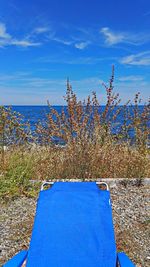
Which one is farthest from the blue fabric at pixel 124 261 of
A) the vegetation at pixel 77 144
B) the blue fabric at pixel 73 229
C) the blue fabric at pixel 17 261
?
the vegetation at pixel 77 144

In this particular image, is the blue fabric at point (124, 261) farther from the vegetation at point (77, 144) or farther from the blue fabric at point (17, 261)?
the vegetation at point (77, 144)

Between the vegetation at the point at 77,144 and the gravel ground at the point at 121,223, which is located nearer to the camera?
the gravel ground at the point at 121,223

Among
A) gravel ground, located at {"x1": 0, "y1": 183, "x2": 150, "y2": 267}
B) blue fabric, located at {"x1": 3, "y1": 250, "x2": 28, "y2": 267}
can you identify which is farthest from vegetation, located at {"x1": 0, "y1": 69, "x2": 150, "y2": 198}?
blue fabric, located at {"x1": 3, "y1": 250, "x2": 28, "y2": 267}

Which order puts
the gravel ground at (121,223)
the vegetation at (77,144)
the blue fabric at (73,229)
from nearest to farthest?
1. the blue fabric at (73,229)
2. the gravel ground at (121,223)
3. the vegetation at (77,144)

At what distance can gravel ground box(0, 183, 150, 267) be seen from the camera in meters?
3.34

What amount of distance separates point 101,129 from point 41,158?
1088mm

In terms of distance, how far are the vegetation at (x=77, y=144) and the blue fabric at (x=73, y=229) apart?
6.65 ft

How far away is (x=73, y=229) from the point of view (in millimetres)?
2740

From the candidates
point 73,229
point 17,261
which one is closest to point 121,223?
point 73,229

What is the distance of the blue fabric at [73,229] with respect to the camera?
8.25 feet

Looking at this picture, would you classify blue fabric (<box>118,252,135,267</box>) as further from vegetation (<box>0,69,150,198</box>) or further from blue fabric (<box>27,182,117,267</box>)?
vegetation (<box>0,69,150,198</box>)

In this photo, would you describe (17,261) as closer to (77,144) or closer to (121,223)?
(121,223)

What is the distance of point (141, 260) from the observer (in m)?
3.16

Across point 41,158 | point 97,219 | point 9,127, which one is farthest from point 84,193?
point 9,127
